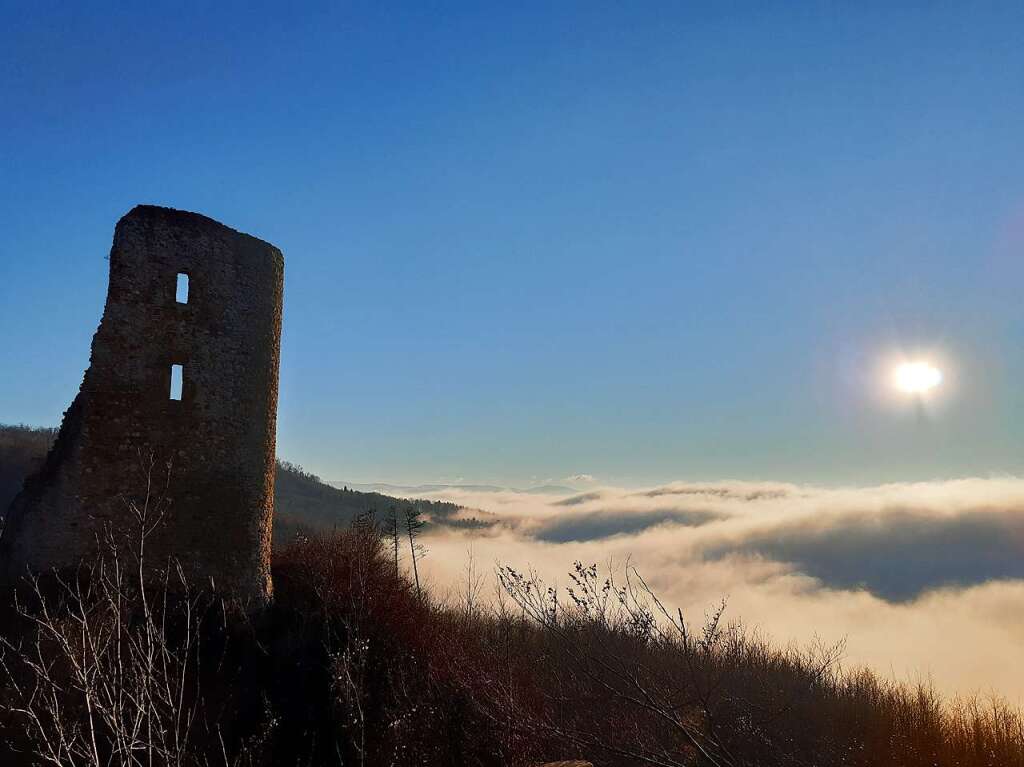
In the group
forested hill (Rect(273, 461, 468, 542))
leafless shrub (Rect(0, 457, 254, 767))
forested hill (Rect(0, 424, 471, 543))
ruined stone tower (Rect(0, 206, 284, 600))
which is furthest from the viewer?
forested hill (Rect(273, 461, 468, 542))

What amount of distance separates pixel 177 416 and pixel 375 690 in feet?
19.9

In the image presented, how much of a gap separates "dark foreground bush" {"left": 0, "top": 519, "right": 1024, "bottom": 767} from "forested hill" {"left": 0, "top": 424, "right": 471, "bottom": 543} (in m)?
33.4

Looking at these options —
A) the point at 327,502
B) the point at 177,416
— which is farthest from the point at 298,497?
the point at 177,416

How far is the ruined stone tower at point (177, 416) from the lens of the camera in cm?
1079

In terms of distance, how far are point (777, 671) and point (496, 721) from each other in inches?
741

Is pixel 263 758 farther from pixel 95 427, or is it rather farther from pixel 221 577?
pixel 95 427

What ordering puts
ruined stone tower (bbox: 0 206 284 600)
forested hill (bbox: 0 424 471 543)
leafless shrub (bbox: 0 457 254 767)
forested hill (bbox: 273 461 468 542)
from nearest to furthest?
leafless shrub (bbox: 0 457 254 767)
ruined stone tower (bbox: 0 206 284 600)
forested hill (bbox: 0 424 471 543)
forested hill (bbox: 273 461 468 542)

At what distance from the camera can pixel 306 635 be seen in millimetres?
12289

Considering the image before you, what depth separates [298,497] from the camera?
233ft

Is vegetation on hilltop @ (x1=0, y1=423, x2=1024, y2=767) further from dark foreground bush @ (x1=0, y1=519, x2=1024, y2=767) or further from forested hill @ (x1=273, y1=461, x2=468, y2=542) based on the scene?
forested hill @ (x1=273, y1=461, x2=468, y2=542)

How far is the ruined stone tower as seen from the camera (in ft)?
35.4

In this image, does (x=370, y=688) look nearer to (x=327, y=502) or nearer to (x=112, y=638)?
(x=112, y=638)

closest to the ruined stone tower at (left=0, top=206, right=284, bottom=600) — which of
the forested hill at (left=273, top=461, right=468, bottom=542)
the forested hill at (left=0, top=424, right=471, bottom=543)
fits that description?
the forested hill at (left=0, top=424, right=471, bottom=543)

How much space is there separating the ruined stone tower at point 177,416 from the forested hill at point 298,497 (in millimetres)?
34627
